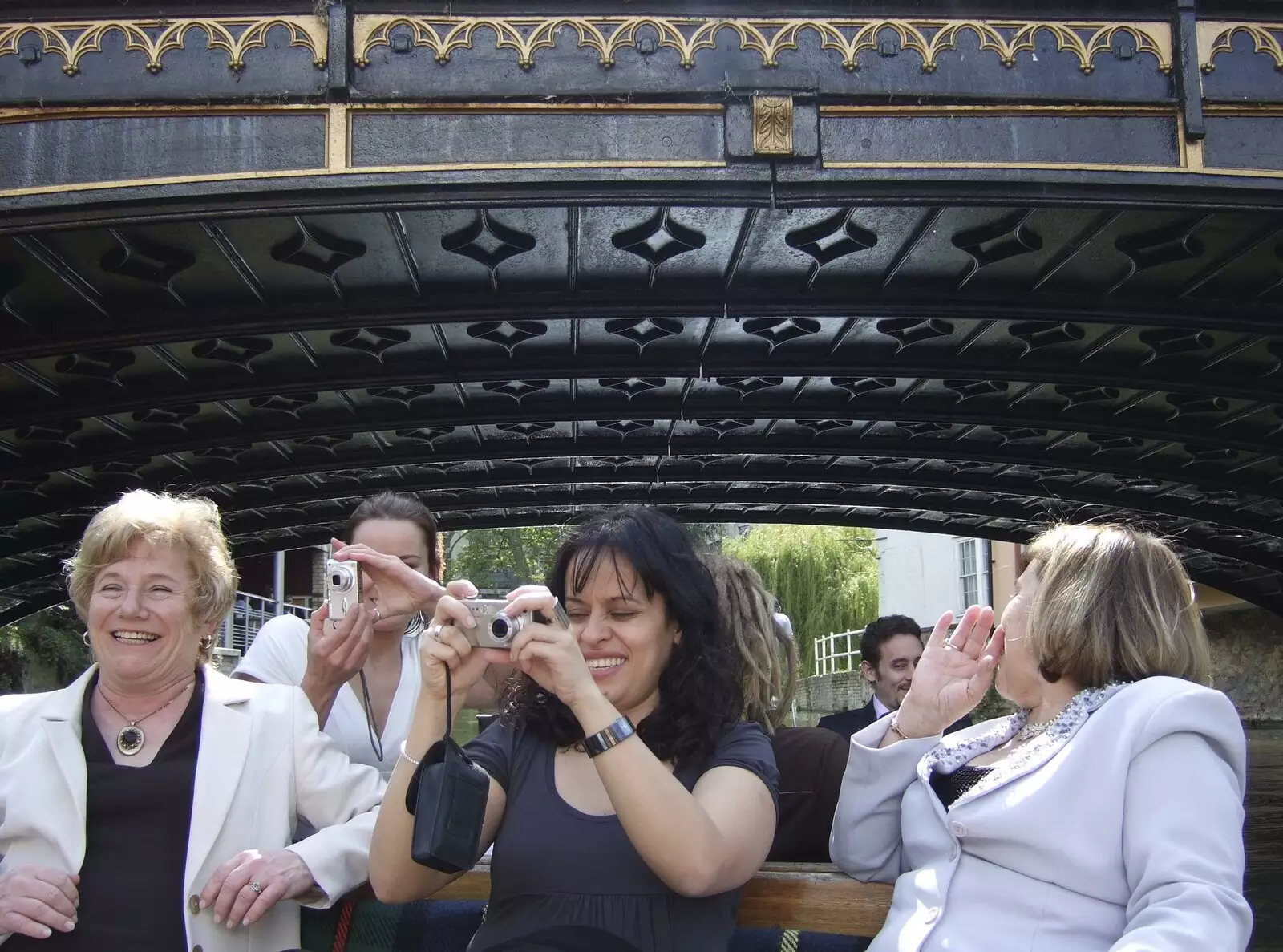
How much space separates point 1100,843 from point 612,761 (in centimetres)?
83

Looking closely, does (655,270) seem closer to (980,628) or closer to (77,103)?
(77,103)

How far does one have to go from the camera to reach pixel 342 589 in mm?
2873

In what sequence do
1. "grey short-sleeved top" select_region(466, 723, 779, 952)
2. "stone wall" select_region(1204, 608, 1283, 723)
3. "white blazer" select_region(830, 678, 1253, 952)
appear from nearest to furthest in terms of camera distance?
"white blazer" select_region(830, 678, 1253, 952) < "grey short-sleeved top" select_region(466, 723, 779, 952) < "stone wall" select_region(1204, 608, 1283, 723)

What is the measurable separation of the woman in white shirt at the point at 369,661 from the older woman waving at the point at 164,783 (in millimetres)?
166

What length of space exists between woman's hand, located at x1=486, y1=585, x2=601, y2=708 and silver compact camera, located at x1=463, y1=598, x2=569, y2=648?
0.04ft

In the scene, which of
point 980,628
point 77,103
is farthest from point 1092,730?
point 77,103

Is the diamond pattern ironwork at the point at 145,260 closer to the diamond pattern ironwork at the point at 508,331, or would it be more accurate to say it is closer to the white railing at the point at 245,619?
the diamond pattern ironwork at the point at 508,331

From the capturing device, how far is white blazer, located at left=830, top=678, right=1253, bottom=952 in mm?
1837

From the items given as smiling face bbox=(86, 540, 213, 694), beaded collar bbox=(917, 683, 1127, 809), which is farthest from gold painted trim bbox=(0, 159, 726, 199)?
beaded collar bbox=(917, 683, 1127, 809)

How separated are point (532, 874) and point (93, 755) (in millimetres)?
1019

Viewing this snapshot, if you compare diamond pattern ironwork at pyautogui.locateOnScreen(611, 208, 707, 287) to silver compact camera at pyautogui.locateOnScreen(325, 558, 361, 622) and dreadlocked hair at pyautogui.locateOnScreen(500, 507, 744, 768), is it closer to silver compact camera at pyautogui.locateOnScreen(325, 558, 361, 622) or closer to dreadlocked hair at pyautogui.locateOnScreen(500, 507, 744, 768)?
silver compact camera at pyautogui.locateOnScreen(325, 558, 361, 622)

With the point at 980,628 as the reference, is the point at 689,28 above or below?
above

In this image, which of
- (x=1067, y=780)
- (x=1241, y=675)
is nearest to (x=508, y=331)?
(x=1067, y=780)

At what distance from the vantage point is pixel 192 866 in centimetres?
238
